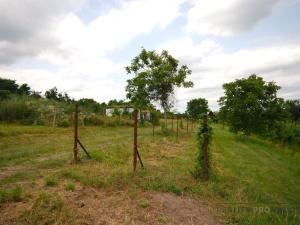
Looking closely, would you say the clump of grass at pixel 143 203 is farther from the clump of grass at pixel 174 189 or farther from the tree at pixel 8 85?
the tree at pixel 8 85

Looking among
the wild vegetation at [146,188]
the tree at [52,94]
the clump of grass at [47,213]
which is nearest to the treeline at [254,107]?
the wild vegetation at [146,188]

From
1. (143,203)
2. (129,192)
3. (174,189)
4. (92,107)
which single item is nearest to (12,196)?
(129,192)

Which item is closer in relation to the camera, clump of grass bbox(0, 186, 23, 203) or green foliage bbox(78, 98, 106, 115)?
clump of grass bbox(0, 186, 23, 203)

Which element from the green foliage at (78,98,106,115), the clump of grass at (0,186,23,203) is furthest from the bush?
the clump of grass at (0,186,23,203)

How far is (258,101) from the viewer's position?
75.4 feet

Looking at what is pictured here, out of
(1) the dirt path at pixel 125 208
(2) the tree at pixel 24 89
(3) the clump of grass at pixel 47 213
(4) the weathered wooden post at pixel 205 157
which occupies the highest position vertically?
(2) the tree at pixel 24 89

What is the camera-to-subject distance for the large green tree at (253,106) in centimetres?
2270

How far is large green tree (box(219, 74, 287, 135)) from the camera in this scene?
2270 centimetres

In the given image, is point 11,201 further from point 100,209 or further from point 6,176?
point 6,176

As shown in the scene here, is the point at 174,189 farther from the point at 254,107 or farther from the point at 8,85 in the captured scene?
the point at 8,85

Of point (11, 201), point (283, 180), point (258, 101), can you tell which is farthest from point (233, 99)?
point (11, 201)

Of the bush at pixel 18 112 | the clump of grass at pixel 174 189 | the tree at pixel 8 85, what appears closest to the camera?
the clump of grass at pixel 174 189

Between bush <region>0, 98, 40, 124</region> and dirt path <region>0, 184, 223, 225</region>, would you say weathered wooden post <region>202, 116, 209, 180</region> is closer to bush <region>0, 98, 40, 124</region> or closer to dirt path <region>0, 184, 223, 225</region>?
dirt path <region>0, 184, 223, 225</region>

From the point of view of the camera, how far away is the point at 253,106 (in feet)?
74.6
